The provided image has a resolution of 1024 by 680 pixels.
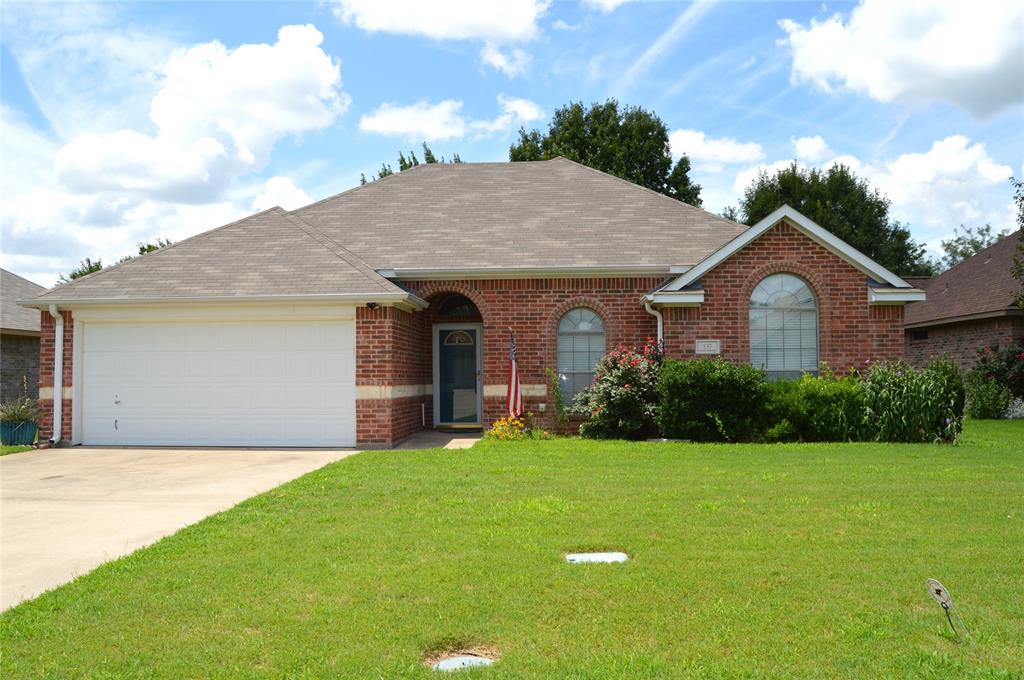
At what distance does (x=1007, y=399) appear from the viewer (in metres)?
21.7

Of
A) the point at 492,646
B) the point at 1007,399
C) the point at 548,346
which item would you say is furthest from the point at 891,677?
the point at 1007,399

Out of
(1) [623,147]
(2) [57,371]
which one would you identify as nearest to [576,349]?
(2) [57,371]

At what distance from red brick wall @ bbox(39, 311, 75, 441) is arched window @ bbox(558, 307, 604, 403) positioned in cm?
964

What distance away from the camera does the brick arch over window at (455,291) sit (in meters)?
16.9

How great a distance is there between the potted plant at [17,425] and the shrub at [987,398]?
23076 millimetres

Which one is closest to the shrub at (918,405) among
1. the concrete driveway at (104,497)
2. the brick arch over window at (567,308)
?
the brick arch over window at (567,308)

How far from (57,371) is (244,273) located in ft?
13.1

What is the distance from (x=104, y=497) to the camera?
9.79 metres

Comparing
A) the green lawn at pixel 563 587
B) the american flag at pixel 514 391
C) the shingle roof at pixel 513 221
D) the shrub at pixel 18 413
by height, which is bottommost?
the green lawn at pixel 563 587

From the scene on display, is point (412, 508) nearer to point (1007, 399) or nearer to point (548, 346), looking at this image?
point (548, 346)

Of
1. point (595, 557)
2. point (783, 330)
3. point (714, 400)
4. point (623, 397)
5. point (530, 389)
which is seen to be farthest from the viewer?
point (530, 389)

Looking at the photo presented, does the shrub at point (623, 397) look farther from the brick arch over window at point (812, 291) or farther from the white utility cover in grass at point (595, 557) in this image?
the white utility cover in grass at point (595, 557)

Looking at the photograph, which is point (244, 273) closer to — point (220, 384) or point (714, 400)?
point (220, 384)

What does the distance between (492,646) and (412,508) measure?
393 cm
